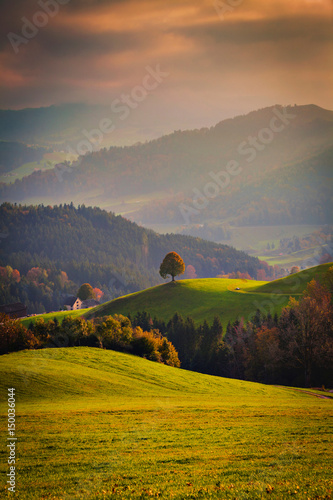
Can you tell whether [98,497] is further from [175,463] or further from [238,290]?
[238,290]

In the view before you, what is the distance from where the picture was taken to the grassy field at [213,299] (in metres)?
121

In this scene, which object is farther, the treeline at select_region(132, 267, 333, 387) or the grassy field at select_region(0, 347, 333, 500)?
the treeline at select_region(132, 267, 333, 387)

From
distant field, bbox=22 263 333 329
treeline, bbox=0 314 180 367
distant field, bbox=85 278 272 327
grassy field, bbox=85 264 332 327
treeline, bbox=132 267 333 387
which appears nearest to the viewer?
treeline, bbox=0 314 180 367

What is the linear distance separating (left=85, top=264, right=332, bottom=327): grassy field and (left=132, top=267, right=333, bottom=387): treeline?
682 inches

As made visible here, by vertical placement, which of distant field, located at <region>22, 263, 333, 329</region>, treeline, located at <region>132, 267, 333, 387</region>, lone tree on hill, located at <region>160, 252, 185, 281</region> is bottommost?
treeline, located at <region>132, 267, 333, 387</region>

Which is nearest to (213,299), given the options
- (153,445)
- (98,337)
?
(98,337)

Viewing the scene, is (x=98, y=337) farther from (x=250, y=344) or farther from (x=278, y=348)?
(x=250, y=344)

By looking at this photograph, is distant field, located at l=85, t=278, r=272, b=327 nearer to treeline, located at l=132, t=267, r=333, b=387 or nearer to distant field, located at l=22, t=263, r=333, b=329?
distant field, located at l=22, t=263, r=333, b=329

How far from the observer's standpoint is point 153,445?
23.8 m

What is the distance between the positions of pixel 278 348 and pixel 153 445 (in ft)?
185

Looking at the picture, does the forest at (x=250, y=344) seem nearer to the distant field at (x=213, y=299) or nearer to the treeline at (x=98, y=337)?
the treeline at (x=98, y=337)

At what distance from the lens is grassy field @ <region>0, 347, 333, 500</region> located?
17.2 m

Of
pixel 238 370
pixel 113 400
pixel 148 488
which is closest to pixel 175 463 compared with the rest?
pixel 148 488

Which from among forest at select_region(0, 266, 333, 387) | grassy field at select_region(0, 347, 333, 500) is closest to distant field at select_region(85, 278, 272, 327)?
forest at select_region(0, 266, 333, 387)
